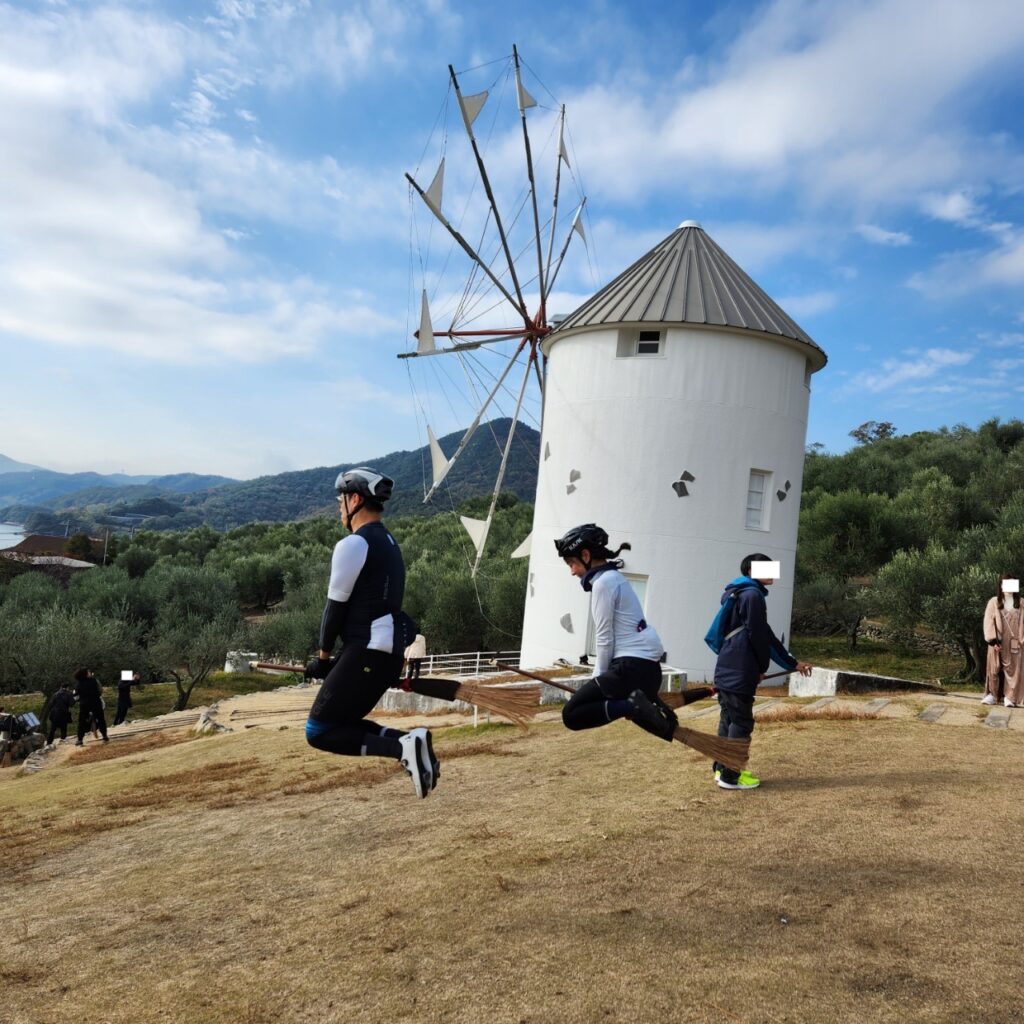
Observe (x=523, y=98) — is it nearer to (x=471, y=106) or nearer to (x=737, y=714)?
(x=471, y=106)

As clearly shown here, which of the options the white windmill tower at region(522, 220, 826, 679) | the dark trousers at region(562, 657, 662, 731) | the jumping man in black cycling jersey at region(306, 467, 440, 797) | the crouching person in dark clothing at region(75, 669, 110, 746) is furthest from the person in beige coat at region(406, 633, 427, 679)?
the crouching person in dark clothing at region(75, 669, 110, 746)

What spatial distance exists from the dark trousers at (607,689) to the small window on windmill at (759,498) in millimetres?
15468

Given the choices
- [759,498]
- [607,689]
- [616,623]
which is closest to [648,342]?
[759,498]

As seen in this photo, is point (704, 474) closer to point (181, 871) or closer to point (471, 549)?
point (181, 871)

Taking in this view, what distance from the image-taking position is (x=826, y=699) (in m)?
13.9

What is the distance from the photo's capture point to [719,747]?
6.69 meters

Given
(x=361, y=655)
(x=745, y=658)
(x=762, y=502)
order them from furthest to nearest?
(x=762, y=502) < (x=745, y=658) < (x=361, y=655)

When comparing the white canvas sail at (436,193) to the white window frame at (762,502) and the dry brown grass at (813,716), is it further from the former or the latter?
the dry brown grass at (813,716)

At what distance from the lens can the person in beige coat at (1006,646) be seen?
14.0m

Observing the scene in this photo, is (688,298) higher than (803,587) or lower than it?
higher

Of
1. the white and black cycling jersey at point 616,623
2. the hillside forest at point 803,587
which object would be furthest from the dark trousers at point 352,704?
the hillside forest at point 803,587

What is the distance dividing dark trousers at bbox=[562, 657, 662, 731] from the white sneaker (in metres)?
1.26

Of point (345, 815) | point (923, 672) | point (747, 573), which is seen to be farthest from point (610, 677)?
point (923, 672)

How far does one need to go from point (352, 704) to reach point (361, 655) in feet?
1.01
